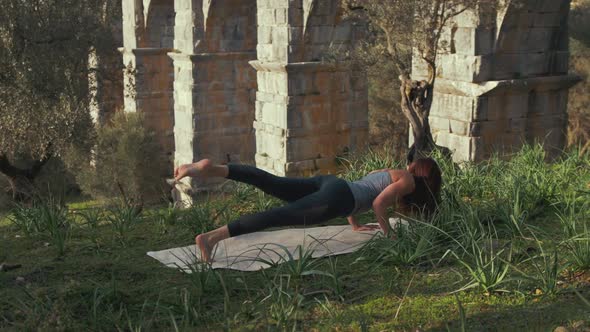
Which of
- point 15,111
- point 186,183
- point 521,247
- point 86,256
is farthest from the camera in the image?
point 186,183

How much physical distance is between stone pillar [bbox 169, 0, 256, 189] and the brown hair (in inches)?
376

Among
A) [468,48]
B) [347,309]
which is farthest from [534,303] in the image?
[468,48]

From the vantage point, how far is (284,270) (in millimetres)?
4488

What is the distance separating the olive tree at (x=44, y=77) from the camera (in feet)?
39.3

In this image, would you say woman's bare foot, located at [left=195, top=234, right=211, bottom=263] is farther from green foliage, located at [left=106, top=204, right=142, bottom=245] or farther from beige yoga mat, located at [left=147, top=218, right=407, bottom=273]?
green foliage, located at [left=106, top=204, right=142, bottom=245]

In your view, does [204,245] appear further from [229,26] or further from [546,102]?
[229,26]

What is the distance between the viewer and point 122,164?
16.4 m

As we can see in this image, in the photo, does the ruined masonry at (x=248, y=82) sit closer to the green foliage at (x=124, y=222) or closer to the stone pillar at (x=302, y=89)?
the stone pillar at (x=302, y=89)

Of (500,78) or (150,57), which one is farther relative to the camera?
(150,57)

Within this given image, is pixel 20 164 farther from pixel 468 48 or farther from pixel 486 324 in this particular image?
pixel 486 324

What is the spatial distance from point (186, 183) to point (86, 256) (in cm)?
974

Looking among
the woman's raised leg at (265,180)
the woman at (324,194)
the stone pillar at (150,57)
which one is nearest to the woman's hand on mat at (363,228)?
the woman at (324,194)

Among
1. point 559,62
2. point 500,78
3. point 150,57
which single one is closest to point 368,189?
point 500,78

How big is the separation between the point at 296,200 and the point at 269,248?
0.39 meters
